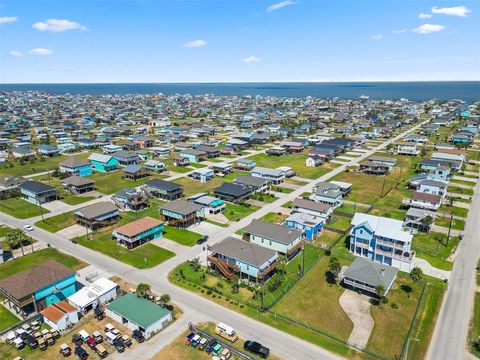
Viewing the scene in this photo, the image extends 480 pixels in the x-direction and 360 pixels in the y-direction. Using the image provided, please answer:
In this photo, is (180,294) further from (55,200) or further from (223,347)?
(55,200)

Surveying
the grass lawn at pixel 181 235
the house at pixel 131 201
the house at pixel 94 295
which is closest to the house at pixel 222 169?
the house at pixel 131 201

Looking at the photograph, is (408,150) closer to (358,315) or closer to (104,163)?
(358,315)

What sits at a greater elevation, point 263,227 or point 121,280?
point 263,227

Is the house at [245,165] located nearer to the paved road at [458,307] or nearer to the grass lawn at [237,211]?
the grass lawn at [237,211]

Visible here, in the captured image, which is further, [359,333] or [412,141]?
[412,141]

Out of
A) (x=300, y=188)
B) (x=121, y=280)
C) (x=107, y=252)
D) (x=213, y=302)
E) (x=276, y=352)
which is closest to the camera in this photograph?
(x=276, y=352)

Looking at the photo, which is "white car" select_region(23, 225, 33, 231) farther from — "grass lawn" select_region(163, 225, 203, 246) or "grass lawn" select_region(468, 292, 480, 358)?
"grass lawn" select_region(468, 292, 480, 358)

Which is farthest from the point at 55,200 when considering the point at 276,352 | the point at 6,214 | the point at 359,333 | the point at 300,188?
the point at 359,333
